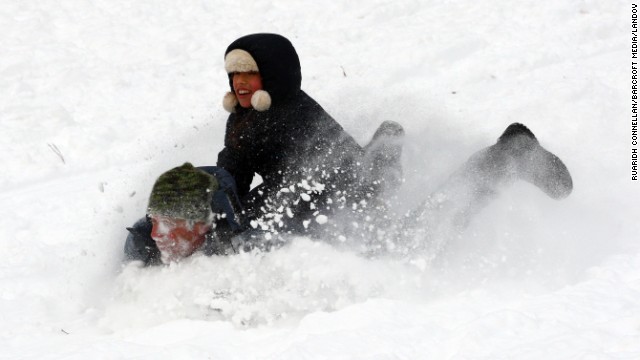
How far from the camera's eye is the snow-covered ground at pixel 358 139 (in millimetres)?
2615

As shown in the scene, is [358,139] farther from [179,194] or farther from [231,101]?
[179,194]

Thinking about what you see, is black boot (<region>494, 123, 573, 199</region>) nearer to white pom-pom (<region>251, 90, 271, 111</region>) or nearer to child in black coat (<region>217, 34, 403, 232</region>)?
child in black coat (<region>217, 34, 403, 232</region>)

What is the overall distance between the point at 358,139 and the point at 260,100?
989 mm

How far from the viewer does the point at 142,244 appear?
10.8ft

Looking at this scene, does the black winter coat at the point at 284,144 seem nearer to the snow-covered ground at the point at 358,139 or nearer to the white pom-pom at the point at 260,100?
the white pom-pom at the point at 260,100

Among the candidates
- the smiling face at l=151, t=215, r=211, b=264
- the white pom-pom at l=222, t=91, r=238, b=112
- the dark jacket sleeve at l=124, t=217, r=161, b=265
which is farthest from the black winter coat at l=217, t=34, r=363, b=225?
the dark jacket sleeve at l=124, t=217, r=161, b=265

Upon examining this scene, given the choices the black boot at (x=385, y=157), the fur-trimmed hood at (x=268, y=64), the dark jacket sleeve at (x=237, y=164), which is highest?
the fur-trimmed hood at (x=268, y=64)

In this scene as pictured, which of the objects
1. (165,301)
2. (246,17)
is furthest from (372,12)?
(165,301)

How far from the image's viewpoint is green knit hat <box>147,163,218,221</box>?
2.99m

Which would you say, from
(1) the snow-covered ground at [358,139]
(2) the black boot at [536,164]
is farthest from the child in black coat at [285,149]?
(2) the black boot at [536,164]

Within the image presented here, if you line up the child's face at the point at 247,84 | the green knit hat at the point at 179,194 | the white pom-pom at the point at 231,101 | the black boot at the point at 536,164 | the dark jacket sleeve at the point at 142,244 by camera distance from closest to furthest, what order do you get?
the green knit hat at the point at 179,194 → the dark jacket sleeve at the point at 142,244 → the black boot at the point at 536,164 → the child's face at the point at 247,84 → the white pom-pom at the point at 231,101

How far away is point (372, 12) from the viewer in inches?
252

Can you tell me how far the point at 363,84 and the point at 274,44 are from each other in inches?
78.9

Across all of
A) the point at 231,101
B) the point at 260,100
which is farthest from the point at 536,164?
the point at 231,101
